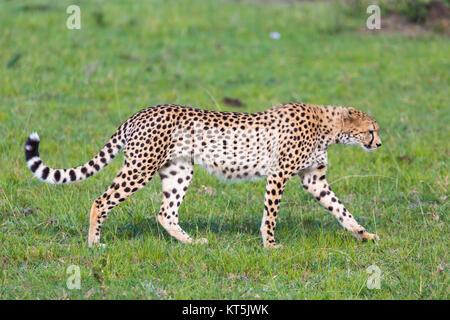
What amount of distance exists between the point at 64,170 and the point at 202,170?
6.65 ft

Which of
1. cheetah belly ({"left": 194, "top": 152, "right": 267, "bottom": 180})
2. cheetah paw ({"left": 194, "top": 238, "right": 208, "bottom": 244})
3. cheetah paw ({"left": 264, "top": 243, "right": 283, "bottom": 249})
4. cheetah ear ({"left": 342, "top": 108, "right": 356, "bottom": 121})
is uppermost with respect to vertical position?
cheetah ear ({"left": 342, "top": 108, "right": 356, "bottom": 121})

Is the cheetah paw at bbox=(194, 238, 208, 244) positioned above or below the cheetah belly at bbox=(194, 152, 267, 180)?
below

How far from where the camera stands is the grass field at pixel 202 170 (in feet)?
16.2

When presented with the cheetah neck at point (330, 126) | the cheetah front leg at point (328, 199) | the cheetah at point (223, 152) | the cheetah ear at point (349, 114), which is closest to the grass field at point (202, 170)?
the cheetah front leg at point (328, 199)

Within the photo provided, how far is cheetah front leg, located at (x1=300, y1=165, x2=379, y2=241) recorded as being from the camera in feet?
19.1

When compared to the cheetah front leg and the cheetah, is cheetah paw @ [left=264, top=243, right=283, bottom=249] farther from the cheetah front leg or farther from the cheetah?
the cheetah front leg

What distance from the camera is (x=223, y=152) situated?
18.4 feet

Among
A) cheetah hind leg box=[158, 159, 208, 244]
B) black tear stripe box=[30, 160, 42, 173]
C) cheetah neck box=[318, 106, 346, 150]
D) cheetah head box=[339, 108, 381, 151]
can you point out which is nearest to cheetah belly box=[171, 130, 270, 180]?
cheetah hind leg box=[158, 159, 208, 244]

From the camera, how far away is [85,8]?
43.2 feet

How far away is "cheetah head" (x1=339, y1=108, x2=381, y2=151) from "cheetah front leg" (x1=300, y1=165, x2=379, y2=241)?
1.18ft

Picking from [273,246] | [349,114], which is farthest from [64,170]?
[349,114]
